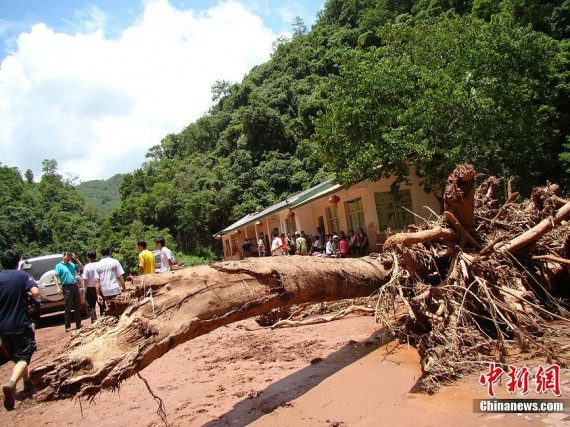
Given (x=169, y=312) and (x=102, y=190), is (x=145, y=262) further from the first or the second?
(x=102, y=190)

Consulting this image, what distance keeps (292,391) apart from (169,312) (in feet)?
5.30

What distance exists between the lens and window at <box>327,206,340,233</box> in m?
20.2

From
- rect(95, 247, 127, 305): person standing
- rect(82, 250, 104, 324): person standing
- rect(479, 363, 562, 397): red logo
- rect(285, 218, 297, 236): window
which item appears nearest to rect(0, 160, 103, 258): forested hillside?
rect(285, 218, 297, 236): window

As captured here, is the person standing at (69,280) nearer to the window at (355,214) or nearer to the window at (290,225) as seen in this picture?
the window at (355,214)

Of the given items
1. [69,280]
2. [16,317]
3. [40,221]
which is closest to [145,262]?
[69,280]

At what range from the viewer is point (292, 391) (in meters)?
4.39

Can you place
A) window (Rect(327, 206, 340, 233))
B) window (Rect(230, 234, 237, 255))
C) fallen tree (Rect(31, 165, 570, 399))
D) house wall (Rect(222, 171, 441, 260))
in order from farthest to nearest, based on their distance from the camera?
window (Rect(230, 234, 237, 255))
window (Rect(327, 206, 340, 233))
house wall (Rect(222, 171, 441, 260))
fallen tree (Rect(31, 165, 570, 399))

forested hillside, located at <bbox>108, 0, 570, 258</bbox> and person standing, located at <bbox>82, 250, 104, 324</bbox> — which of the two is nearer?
person standing, located at <bbox>82, 250, 104, 324</bbox>

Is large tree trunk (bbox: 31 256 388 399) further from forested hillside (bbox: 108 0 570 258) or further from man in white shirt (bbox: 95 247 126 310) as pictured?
forested hillside (bbox: 108 0 570 258)

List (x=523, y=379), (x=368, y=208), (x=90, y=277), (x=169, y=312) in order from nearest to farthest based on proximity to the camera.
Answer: (x=169, y=312), (x=523, y=379), (x=90, y=277), (x=368, y=208)

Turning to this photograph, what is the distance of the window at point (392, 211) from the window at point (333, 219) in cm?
333

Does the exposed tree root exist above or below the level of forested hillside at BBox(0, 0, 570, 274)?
below

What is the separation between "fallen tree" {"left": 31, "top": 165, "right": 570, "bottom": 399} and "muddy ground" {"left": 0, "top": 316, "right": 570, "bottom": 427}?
355 mm

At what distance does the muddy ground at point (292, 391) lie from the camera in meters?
3.57
